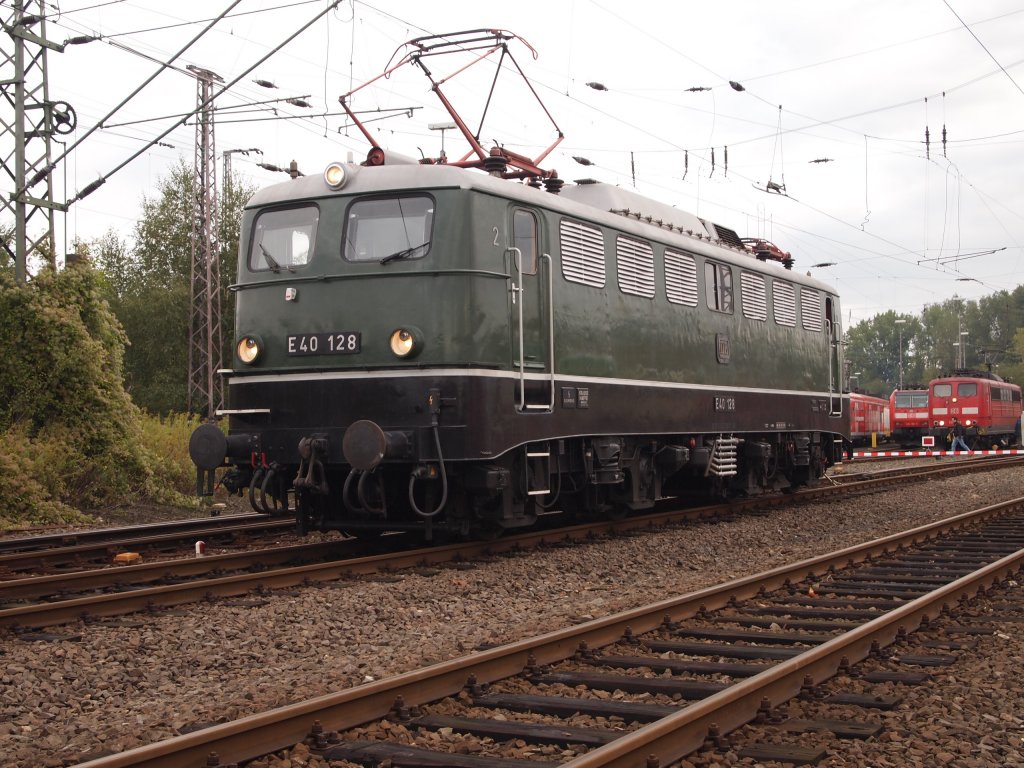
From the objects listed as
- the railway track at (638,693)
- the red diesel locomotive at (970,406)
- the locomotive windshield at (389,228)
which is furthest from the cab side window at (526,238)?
the red diesel locomotive at (970,406)

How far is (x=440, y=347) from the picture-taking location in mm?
9984

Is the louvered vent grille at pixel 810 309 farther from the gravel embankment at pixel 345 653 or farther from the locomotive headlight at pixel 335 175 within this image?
the locomotive headlight at pixel 335 175

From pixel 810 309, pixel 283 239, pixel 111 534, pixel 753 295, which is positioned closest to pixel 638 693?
pixel 283 239

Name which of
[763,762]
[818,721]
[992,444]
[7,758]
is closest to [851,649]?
[818,721]

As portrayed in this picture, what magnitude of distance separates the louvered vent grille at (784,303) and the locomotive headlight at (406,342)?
27.2 ft

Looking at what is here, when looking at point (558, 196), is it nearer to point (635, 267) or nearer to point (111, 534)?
point (635, 267)

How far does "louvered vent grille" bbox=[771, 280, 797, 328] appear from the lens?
16.9m

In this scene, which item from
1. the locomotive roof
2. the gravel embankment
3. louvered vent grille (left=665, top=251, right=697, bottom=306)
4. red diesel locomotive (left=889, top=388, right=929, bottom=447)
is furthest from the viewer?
red diesel locomotive (left=889, top=388, right=929, bottom=447)

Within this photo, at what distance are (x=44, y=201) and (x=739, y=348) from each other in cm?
1035

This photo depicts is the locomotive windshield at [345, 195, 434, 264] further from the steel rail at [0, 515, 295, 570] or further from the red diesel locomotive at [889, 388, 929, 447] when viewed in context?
the red diesel locomotive at [889, 388, 929, 447]

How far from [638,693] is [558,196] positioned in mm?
6858

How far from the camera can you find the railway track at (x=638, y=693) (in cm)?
467

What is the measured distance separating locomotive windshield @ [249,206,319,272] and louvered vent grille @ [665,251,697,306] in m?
4.73

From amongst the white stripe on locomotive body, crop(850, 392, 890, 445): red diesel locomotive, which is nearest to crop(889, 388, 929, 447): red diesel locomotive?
crop(850, 392, 890, 445): red diesel locomotive
